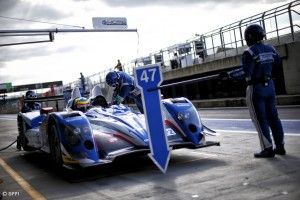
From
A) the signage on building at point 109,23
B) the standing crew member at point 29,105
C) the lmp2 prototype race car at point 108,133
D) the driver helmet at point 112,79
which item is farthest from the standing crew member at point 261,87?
the signage on building at point 109,23

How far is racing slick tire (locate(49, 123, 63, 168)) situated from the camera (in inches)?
280

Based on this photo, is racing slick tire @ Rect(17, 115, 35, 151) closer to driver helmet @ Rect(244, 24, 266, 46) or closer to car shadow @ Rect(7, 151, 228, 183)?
car shadow @ Rect(7, 151, 228, 183)

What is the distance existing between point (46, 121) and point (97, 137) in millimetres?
1312

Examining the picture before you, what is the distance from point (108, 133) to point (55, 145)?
1.05 metres

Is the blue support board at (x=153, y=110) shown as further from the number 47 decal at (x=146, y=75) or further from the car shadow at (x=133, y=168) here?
the car shadow at (x=133, y=168)

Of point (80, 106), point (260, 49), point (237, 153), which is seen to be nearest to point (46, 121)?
point (80, 106)

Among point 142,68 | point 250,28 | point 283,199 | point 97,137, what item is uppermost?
point 250,28

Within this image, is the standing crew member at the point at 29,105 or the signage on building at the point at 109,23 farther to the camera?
the signage on building at the point at 109,23

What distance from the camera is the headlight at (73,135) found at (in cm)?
655

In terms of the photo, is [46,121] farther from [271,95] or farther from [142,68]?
[271,95]

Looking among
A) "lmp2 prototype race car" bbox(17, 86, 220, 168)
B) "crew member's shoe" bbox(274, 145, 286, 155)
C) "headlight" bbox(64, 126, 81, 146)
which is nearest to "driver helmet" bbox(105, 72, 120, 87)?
"lmp2 prototype race car" bbox(17, 86, 220, 168)

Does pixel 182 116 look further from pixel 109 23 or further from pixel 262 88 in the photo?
pixel 109 23

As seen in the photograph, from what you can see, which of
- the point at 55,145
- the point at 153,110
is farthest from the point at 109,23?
the point at 153,110

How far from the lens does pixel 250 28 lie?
6598 millimetres
